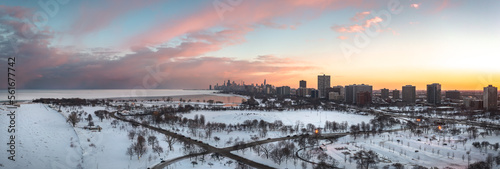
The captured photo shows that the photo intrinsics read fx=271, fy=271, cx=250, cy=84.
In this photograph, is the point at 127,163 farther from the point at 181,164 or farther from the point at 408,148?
the point at 408,148

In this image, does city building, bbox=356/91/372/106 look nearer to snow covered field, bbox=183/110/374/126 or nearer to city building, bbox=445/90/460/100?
snow covered field, bbox=183/110/374/126

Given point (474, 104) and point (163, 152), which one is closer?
point (163, 152)

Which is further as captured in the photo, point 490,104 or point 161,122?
point 490,104

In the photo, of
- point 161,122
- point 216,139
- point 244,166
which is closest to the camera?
point 244,166

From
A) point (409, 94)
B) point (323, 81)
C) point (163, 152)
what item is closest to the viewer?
point (163, 152)

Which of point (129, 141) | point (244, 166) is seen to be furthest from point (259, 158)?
point (129, 141)

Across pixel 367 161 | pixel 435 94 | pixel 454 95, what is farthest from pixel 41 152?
pixel 454 95

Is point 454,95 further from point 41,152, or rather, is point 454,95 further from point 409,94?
point 41,152

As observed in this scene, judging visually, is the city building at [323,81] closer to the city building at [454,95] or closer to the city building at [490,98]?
the city building at [454,95]
